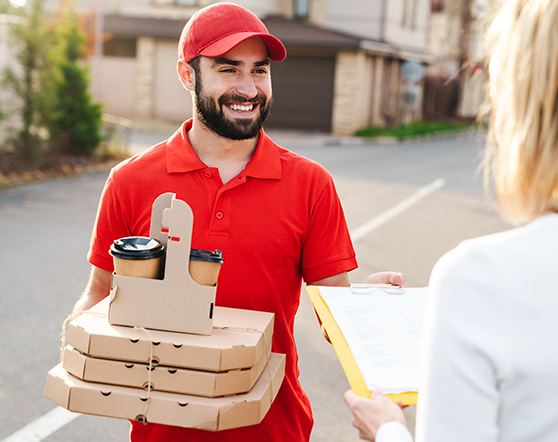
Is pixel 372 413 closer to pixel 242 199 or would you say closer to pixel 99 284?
pixel 242 199

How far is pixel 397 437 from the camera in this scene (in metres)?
1.42

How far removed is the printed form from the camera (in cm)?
162

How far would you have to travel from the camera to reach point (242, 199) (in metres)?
2.42

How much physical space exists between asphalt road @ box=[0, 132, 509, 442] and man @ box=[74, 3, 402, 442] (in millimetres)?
662

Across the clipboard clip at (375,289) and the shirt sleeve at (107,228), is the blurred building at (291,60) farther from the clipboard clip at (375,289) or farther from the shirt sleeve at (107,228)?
the clipboard clip at (375,289)

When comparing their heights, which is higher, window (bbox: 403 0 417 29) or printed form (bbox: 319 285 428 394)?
window (bbox: 403 0 417 29)

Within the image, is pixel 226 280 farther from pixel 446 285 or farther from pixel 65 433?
pixel 65 433

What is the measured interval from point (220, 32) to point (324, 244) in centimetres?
82

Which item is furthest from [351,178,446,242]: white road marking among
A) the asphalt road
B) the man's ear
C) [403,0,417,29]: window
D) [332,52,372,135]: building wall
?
[403,0,417,29]: window

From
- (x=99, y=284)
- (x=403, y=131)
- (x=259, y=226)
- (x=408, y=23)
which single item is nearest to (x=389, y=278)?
(x=259, y=226)

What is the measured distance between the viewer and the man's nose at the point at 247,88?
249 cm

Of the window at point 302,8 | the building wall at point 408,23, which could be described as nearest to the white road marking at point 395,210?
the window at point 302,8

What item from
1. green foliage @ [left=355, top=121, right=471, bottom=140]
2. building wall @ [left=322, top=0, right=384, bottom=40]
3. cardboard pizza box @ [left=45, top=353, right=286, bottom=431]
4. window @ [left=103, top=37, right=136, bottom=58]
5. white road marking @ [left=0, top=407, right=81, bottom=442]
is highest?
building wall @ [left=322, top=0, right=384, bottom=40]

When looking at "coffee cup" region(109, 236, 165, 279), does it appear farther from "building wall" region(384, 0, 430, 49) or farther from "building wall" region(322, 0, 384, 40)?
"building wall" region(384, 0, 430, 49)
